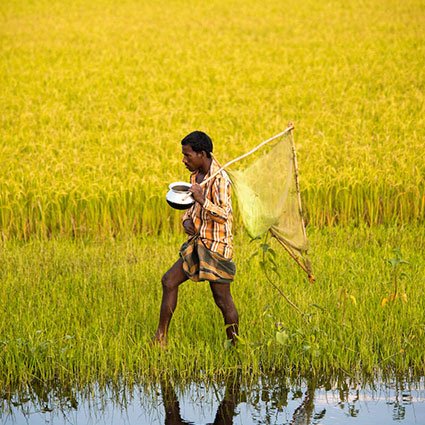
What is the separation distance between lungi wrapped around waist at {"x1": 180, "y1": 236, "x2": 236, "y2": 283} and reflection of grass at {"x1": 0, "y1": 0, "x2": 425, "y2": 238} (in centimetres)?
284

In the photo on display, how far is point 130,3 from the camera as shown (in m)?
21.4

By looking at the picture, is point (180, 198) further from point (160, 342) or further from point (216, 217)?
point (160, 342)

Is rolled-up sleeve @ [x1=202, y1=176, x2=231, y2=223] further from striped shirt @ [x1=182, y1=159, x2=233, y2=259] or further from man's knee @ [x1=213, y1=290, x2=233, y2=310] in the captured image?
man's knee @ [x1=213, y1=290, x2=233, y2=310]

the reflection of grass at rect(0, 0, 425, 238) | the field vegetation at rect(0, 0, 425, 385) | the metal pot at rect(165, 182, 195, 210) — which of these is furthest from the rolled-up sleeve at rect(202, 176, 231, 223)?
the reflection of grass at rect(0, 0, 425, 238)

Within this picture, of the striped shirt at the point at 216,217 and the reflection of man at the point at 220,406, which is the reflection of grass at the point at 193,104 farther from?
the reflection of man at the point at 220,406

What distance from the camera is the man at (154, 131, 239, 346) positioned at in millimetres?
3811

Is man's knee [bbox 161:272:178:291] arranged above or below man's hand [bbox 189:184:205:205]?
below

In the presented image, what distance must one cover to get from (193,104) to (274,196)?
22.4 ft

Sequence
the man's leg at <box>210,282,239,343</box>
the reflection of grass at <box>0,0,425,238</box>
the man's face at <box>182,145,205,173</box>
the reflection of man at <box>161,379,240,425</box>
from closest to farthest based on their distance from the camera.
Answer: the reflection of man at <box>161,379,240,425</box>, the man's face at <box>182,145,205,173</box>, the man's leg at <box>210,282,239,343</box>, the reflection of grass at <box>0,0,425,238</box>

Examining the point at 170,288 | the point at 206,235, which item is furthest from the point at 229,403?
the point at 206,235

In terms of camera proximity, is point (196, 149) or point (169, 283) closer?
point (196, 149)

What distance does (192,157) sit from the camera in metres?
3.84

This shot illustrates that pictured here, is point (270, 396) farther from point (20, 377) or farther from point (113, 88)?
point (113, 88)

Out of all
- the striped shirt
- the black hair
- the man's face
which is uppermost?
the black hair
